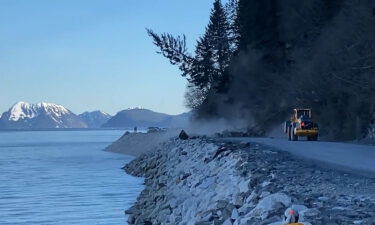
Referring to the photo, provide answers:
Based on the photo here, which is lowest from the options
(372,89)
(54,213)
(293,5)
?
(54,213)

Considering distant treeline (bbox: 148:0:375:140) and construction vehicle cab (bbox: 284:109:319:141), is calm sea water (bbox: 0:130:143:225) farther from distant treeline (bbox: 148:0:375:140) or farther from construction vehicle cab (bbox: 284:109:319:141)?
distant treeline (bbox: 148:0:375:140)

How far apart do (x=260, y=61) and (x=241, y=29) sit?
7.20 meters

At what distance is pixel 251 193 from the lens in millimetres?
13938

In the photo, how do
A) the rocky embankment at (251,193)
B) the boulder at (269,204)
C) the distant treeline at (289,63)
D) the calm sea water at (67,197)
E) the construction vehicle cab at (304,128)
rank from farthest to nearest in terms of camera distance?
the distant treeline at (289,63), the construction vehicle cab at (304,128), the calm sea water at (67,197), the boulder at (269,204), the rocky embankment at (251,193)

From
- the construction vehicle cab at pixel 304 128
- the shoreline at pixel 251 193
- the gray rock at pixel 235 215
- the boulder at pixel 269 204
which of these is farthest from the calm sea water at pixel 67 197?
the boulder at pixel 269 204

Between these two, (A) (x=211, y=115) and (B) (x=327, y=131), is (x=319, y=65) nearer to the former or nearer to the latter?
(B) (x=327, y=131)

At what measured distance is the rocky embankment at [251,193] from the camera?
1112 cm

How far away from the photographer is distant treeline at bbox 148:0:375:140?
125 feet

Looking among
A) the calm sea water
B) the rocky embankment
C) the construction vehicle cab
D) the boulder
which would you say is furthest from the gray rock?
the construction vehicle cab

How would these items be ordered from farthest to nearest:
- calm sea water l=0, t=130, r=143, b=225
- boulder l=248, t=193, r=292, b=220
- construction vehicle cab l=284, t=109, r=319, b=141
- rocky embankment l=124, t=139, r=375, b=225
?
construction vehicle cab l=284, t=109, r=319, b=141 < calm sea water l=0, t=130, r=143, b=225 < boulder l=248, t=193, r=292, b=220 < rocky embankment l=124, t=139, r=375, b=225

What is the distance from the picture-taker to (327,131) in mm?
42844

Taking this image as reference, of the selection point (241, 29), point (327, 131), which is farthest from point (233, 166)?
point (241, 29)

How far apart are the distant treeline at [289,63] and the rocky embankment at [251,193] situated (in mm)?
13028

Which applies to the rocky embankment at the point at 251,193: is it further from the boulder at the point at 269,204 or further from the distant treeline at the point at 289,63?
the distant treeline at the point at 289,63
